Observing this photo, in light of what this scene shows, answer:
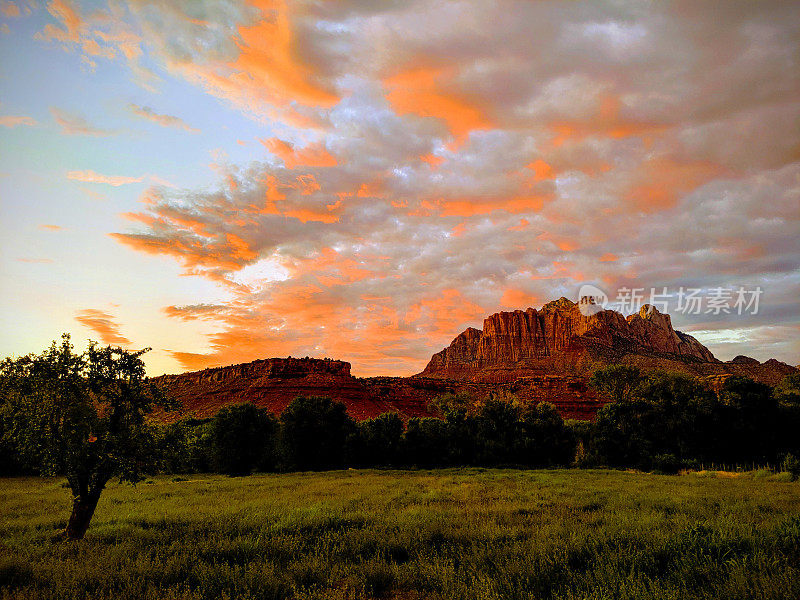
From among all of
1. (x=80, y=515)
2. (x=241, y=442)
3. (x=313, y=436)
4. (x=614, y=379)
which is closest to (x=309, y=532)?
(x=80, y=515)

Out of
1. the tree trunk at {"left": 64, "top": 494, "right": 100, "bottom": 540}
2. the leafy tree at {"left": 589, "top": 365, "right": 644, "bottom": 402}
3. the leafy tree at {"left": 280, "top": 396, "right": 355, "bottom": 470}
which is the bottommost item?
the leafy tree at {"left": 280, "top": 396, "right": 355, "bottom": 470}

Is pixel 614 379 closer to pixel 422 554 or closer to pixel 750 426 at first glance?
pixel 750 426

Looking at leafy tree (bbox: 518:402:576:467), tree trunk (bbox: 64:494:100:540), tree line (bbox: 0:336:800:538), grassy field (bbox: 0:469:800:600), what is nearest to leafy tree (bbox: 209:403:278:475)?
tree line (bbox: 0:336:800:538)

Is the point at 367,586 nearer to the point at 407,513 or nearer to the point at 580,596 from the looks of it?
the point at 580,596

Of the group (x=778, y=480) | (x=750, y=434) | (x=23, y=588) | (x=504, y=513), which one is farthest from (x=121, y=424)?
(x=750, y=434)

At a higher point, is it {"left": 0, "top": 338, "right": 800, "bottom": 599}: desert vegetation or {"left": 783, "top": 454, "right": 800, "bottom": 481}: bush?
{"left": 0, "top": 338, "right": 800, "bottom": 599}: desert vegetation

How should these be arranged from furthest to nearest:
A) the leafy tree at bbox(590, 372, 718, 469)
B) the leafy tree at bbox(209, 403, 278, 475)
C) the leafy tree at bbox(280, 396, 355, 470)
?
the leafy tree at bbox(280, 396, 355, 470) < the leafy tree at bbox(209, 403, 278, 475) < the leafy tree at bbox(590, 372, 718, 469)

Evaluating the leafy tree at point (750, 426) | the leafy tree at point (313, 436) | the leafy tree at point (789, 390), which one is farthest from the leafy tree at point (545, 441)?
the leafy tree at point (789, 390)

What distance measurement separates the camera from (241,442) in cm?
5216

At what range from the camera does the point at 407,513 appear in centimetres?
1647

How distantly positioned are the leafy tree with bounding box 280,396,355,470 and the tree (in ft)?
129

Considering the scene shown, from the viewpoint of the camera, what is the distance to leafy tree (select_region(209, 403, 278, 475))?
51.6 m

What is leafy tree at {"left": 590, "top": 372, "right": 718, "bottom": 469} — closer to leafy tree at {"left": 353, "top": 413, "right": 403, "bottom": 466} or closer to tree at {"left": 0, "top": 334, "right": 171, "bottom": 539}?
leafy tree at {"left": 353, "top": 413, "right": 403, "bottom": 466}

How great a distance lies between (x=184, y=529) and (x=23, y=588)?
6659mm
